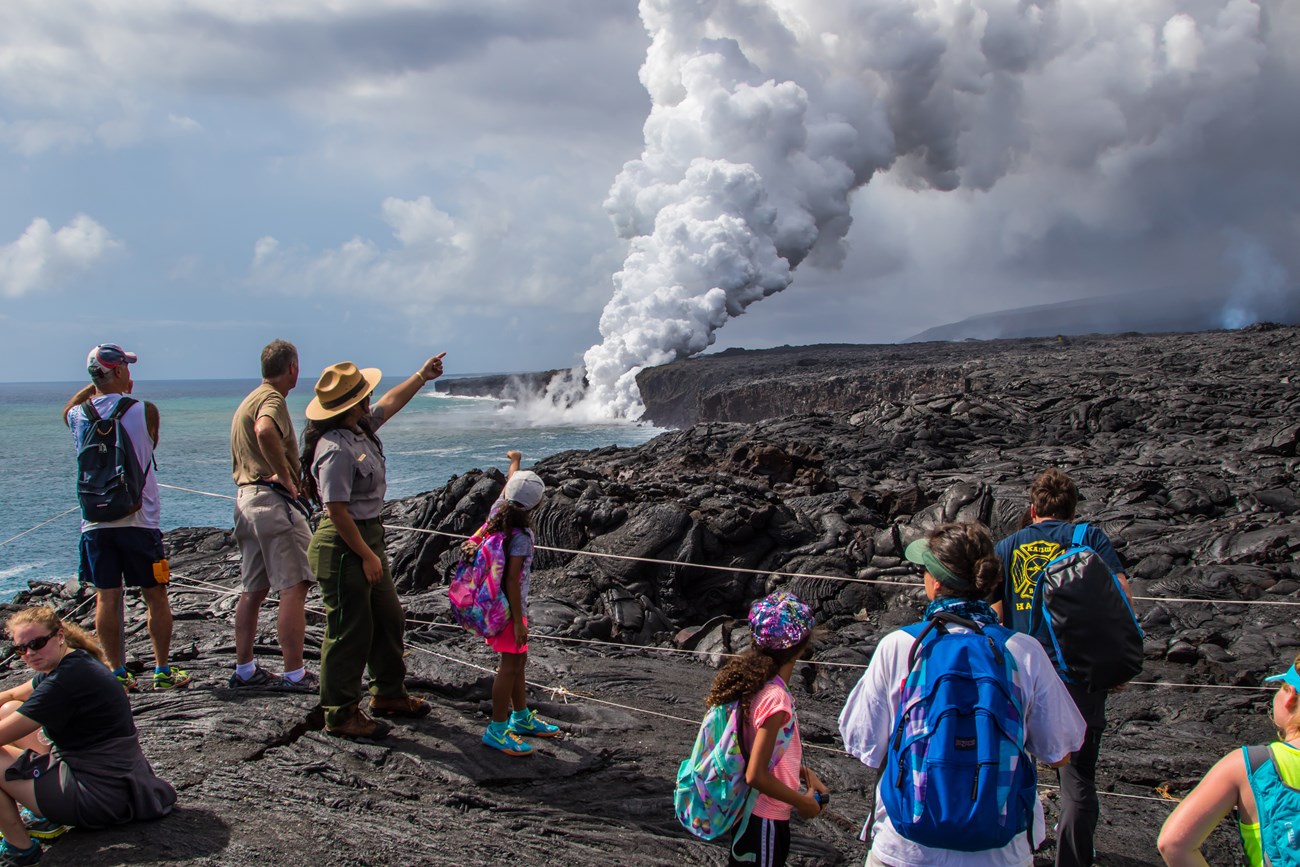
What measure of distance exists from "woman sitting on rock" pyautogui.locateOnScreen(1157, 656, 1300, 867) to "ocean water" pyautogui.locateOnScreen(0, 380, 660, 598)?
15.3 meters

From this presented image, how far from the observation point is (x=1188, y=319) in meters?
166

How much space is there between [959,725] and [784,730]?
714 mm

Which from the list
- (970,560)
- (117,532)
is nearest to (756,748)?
(970,560)

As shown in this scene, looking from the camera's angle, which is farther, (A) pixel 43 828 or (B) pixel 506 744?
(B) pixel 506 744

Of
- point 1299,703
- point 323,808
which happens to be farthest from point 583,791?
point 1299,703

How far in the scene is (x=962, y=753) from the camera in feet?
7.11

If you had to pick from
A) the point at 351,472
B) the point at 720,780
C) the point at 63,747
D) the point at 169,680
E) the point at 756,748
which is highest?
the point at 351,472

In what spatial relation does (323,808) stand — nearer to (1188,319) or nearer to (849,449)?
(849,449)

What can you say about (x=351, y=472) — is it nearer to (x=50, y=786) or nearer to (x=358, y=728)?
(x=358, y=728)

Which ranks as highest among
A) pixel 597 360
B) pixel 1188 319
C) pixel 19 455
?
pixel 1188 319

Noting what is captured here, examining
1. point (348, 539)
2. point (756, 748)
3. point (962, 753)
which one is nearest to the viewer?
point (962, 753)

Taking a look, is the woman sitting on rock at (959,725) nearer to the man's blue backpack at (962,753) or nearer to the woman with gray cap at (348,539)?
the man's blue backpack at (962,753)

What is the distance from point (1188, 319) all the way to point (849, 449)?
17779cm

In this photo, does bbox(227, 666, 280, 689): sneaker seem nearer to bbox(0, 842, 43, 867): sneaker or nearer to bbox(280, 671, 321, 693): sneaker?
bbox(280, 671, 321, 693): sneaker
